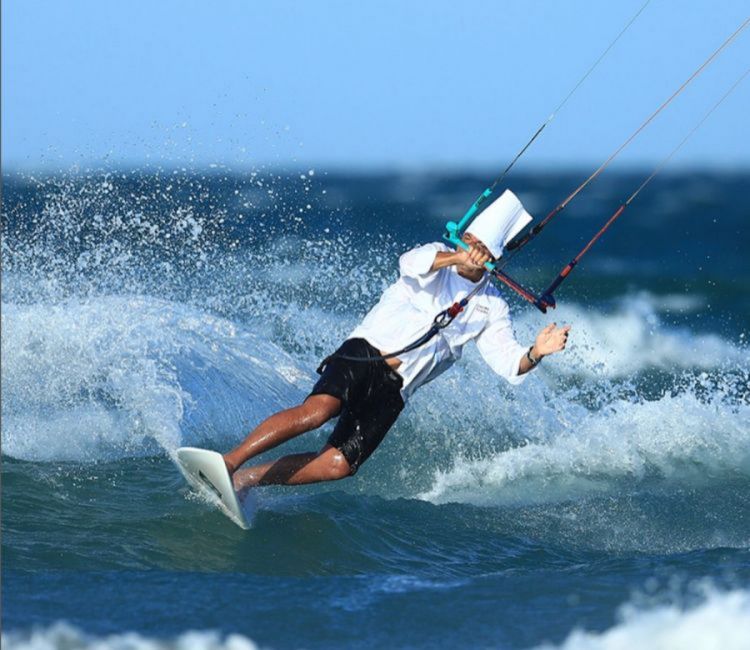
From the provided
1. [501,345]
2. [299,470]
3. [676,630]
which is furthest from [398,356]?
[676,630]

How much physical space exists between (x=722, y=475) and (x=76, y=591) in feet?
17.4

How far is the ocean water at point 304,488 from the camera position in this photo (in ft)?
19.4

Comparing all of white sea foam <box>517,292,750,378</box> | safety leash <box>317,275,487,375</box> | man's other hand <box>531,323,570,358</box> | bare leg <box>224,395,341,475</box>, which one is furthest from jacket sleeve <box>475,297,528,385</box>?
white sea foam <box>517,292,750,378</box>

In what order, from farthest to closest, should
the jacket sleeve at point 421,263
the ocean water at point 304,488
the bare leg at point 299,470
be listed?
the bare leg at point 299,470 → the jacket sleeve at point 421,263 → the ocean water at point 304,488

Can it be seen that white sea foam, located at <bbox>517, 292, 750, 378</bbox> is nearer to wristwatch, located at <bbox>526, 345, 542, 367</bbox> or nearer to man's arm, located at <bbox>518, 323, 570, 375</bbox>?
wristwatch, located at <bbox>526, 345, 542, 367</bbox>

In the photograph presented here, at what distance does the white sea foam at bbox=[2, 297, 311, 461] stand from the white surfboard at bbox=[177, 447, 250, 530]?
1327mm

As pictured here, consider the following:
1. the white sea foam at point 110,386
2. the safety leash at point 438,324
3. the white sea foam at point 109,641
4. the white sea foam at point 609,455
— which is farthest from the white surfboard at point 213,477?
the white sea foam at point 609,455

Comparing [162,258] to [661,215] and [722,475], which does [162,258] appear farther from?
[661,215]

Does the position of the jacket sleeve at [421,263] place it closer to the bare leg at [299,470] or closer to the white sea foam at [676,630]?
the bare leg at [299,470]

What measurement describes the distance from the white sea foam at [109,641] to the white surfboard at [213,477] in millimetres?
1541

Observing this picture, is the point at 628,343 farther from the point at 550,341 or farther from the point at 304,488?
the point at 550,341

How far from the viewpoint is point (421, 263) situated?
701 cm

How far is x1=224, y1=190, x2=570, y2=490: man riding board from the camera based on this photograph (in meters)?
7.00

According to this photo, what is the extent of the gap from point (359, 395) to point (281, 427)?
0.49 meters
